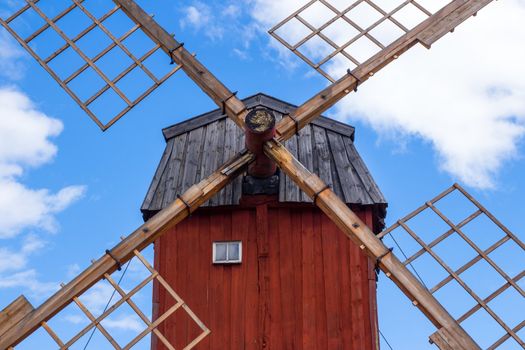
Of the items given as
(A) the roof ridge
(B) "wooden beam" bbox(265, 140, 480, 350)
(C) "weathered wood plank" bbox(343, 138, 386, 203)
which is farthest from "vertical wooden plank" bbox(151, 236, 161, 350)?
(C) "weathered wood plank" bbox(343, 138, 386, 203)

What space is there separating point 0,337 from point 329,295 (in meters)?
3.47

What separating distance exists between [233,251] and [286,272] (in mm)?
659

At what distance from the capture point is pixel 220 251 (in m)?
8.87

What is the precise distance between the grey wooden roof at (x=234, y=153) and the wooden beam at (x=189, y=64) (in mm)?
1177

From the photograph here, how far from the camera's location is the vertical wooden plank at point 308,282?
8.41 metres

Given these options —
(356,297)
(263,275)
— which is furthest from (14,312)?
(356,297)

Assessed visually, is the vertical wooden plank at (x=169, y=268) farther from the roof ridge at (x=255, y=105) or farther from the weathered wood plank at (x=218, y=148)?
the roof ridge at (x=255, y=105)

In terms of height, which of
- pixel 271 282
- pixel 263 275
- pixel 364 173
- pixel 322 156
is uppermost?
pixel 322 156

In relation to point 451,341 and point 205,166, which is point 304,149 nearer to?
point 205,166

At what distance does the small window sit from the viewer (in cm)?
880

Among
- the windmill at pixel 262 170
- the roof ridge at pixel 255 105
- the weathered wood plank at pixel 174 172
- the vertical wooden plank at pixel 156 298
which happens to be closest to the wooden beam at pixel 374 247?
the windmill at pixel 262 170

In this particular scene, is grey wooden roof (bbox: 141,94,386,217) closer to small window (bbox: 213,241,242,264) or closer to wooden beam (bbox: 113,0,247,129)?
small window (bbox: 213,241,242,264)

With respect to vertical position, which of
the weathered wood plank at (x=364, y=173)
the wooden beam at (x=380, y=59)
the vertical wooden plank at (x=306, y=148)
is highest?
the vertical wooden plank at (x=306, y=148)

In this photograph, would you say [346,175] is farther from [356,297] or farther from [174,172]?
[174,172]
